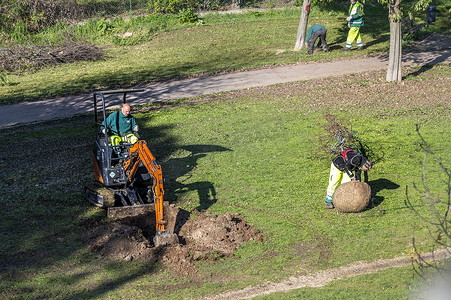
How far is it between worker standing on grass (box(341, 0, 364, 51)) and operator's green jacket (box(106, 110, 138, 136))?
14.6 meters

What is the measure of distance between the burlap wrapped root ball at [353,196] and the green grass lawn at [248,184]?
1.00ft

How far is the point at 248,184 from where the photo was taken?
12.8 metres

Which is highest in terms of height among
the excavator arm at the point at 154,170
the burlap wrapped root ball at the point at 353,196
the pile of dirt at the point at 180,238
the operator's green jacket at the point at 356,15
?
the operator's green jacket at the point at 356,15

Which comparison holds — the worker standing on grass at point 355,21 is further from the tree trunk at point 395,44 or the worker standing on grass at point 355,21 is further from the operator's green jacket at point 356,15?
the tree trunk at point 395,44

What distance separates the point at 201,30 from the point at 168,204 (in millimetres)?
20672

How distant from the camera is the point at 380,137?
49.3 feet

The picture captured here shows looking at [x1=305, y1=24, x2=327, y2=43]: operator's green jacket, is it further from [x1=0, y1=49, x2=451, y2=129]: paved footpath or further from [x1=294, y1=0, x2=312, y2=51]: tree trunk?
[x1=0, y1=49, x2=451, y2=129]: paved footpath

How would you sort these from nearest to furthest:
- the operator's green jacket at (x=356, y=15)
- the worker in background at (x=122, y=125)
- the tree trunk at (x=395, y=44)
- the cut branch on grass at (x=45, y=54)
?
the worker in background at (x=122, y=125), the tree trunk at (x=395, y=44), the operator's green jacket at (x=356, y=15), the cut branch on grass at (x=45, y=54)

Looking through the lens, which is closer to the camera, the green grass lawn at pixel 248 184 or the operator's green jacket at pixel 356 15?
the green grass lawn at pixel 248 184

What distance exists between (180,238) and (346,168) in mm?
3722

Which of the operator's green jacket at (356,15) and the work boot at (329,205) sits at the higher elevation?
the operator's green jacket at (356,15)

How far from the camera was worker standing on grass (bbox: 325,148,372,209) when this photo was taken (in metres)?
10.7

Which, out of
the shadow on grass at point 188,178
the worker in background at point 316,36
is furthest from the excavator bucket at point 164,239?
the worker in background at point 316,36

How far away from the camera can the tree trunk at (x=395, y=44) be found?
718 inches
